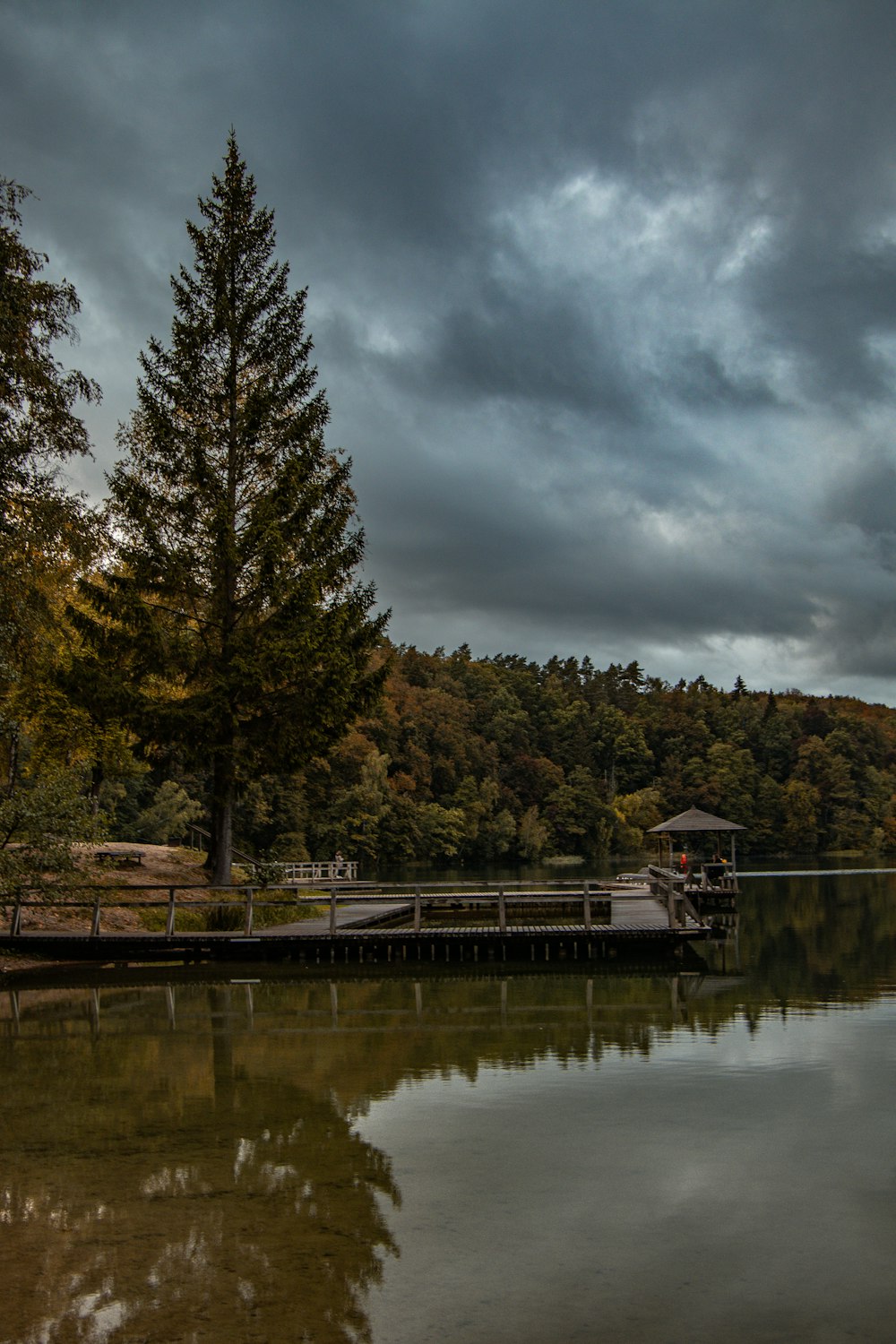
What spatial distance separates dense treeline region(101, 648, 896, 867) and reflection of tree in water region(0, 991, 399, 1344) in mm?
63340

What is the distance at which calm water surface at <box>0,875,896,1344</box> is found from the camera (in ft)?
18.9

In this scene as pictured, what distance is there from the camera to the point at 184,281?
27719 millimetres

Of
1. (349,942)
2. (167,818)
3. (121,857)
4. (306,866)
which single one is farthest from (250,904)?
(167,818)

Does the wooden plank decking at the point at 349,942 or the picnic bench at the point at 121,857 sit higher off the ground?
the picnic bench at the point at 121,857

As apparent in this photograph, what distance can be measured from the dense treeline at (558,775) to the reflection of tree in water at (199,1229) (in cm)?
6334

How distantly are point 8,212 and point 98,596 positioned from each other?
29.0 feet

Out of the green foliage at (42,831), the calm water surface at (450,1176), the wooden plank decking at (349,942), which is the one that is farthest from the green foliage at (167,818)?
the calm water surface at (450,1176)

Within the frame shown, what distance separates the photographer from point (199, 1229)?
691 centimetres

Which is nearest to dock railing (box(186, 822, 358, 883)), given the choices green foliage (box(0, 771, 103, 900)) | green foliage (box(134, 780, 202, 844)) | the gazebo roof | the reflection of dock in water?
green foliage (box(134, 780, 202, 844))

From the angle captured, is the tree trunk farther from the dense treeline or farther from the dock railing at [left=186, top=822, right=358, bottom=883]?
the dense treeline

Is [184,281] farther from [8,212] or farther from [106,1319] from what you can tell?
[106,1319]

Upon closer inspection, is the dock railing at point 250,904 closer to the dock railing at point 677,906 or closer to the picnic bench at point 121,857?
the dock railing at point 677,906

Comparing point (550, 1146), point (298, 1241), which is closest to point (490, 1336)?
point (298, 1241)

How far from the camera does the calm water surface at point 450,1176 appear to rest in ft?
18.9
